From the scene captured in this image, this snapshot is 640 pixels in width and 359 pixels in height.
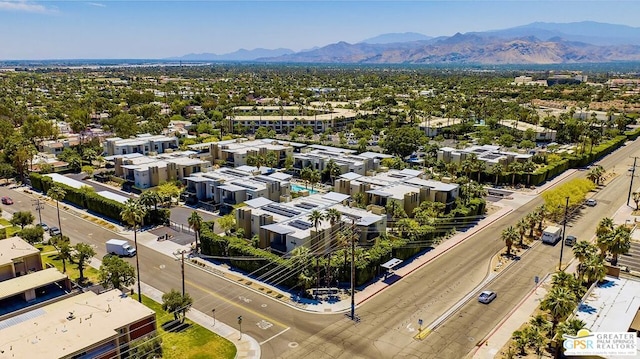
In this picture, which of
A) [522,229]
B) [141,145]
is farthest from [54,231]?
[522,229]

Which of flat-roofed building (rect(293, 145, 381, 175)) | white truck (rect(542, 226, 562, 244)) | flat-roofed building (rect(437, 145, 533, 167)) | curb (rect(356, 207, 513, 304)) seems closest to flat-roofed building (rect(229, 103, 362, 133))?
flat-roofed building (rect(293, 145, 381, 175))

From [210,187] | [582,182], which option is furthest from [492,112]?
[210,187]

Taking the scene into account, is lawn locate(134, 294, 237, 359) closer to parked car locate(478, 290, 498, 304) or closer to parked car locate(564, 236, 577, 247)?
parked car locate(478, 290, 498, 304)

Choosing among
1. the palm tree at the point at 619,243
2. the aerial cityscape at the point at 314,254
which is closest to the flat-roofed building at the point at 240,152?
the aerial cityscape at the point at 314,254

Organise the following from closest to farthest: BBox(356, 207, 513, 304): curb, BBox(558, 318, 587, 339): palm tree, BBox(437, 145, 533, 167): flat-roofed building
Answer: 1. BBox(558, 318, 587, 339): palm tree
2. BBox(356, 207, 513, 304): curb
3. BBox(437, 145, 533, 167): flat-roofed building

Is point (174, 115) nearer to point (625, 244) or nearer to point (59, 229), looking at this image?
point (59, 229)

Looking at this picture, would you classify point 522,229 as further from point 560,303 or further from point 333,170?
point 333,170
